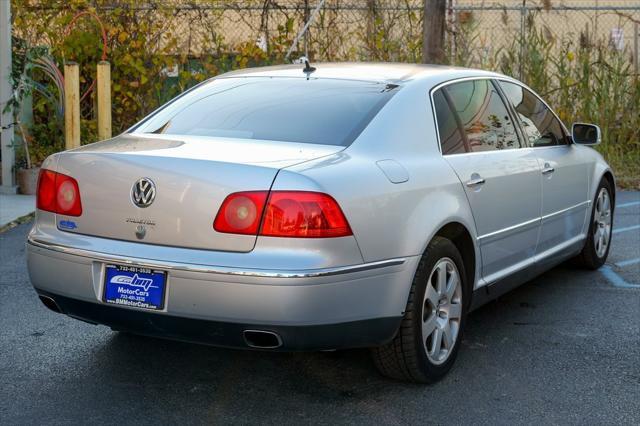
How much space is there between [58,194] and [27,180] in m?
6.27

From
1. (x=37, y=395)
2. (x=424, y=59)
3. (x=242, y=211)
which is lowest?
(x=37, y=395)

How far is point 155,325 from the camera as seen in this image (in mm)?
4008

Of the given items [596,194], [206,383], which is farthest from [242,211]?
[596,194]

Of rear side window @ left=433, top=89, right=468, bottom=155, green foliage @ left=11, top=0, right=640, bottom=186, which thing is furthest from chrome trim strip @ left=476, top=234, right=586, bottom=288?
green foliage @ left=11, top=0, right=640, bottom=186

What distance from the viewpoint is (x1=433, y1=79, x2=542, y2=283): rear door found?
487cm

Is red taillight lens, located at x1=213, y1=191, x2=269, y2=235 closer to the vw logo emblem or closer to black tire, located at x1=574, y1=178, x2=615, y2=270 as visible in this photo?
the vw logo emblem

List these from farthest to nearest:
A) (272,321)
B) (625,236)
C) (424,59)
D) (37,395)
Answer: (424,59), (625,236), (37,395), (272,321)

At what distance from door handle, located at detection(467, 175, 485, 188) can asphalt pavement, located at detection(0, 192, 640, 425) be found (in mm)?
899

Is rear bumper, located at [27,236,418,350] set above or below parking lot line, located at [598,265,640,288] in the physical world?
above

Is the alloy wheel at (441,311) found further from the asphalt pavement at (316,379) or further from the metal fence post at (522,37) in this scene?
the metal fence post at (522,37)

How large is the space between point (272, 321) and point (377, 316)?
50 centimetres

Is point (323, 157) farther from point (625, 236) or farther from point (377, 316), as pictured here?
point (625, 236)

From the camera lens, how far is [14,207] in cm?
940

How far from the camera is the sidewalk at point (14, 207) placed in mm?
8859
